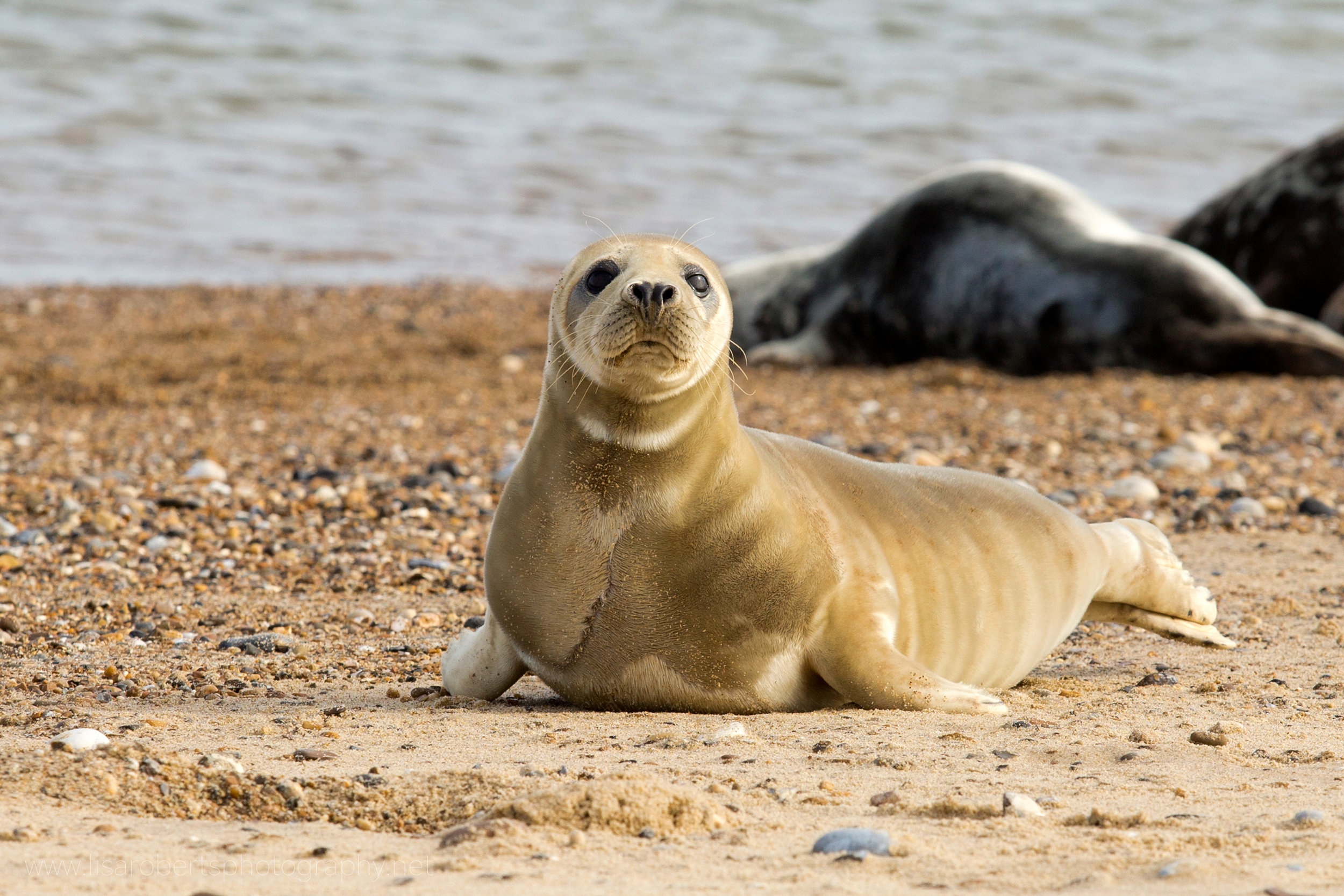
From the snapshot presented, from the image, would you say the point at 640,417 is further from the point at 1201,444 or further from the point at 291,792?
the point at 1201,444

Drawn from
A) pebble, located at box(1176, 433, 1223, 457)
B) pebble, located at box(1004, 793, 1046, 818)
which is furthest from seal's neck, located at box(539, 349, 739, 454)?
pebble, located at box(1176, 433, 1223, 457)

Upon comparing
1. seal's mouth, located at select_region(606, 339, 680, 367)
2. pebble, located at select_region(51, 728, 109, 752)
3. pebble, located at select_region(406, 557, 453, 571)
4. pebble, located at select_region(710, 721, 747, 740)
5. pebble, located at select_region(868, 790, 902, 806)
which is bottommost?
pebble, located at select_region(406, 557, 453, 571)

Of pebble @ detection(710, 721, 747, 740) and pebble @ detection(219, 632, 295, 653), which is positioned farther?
pebble @ detection(219, 632, 295, 653)

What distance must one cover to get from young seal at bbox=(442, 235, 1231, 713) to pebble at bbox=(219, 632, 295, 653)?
23.3 inches

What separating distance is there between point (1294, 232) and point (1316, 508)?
14.9 ft

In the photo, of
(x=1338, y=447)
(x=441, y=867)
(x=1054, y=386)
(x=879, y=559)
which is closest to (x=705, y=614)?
(x=879, y=559)

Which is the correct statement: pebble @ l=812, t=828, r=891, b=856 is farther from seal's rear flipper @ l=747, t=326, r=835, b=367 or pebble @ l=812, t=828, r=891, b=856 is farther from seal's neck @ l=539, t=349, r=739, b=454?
seal's rear flipper @ l=747, t=326, r=835, b=367

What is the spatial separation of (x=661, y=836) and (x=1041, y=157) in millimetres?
15735

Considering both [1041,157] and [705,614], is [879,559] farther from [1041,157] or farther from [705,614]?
[1041,157]

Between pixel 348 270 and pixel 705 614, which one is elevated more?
pixel 705 614

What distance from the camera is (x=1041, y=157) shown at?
1698 centimetres

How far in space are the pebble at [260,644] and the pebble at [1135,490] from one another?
9.62ft

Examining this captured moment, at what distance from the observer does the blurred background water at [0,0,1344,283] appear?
41.7 ft

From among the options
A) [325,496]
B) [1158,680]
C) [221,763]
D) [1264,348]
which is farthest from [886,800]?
[1264,348]
